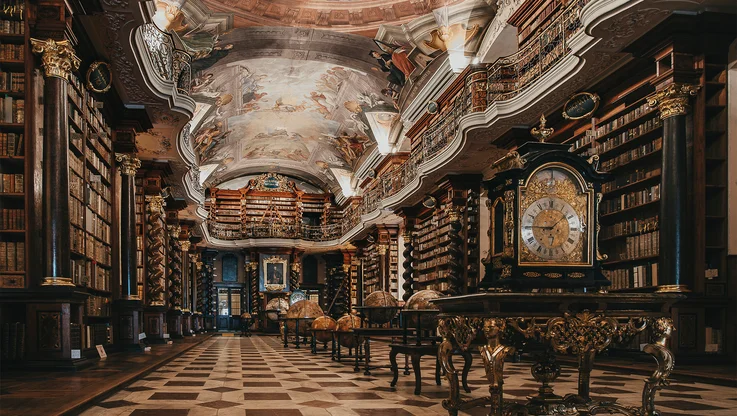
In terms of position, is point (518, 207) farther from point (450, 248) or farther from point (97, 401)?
point (450, 248)

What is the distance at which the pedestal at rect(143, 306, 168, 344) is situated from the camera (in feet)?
41.9

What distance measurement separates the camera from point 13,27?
645cm

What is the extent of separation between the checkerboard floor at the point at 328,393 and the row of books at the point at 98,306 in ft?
4.66

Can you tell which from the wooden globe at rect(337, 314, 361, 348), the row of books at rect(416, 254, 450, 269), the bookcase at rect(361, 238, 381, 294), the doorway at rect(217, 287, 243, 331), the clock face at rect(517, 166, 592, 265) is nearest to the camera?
the clock face at rect(517, 166, 592, 265)

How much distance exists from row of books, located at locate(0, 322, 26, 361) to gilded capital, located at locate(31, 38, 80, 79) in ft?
7.40

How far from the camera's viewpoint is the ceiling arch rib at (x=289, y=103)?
712 inches

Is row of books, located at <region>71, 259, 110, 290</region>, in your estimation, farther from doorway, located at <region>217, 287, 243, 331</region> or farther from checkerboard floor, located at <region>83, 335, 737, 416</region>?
doorway, located at <region>217, 287, 243, 331</region>

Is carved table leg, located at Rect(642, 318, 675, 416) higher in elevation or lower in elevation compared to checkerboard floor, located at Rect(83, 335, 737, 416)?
higher

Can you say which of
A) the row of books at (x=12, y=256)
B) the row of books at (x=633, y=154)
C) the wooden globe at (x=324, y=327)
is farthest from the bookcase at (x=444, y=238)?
the row of books at (x=12, y=256)

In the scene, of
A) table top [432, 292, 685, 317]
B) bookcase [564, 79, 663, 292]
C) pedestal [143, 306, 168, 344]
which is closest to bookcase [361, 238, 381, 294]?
pedestal [143, 306, 168, 344]

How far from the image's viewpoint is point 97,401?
15.9 feet

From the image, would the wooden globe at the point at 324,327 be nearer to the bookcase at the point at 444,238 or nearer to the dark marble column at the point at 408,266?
the bookcase at the point at 444,238

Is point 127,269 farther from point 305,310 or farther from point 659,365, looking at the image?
point 659,365

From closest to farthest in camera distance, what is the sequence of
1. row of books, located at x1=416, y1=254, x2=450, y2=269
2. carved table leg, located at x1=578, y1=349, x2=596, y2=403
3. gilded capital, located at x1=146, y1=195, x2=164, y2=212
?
carved table leg, located at x1=578, y1=349, x2=596, y2=403, gilded capital, located at x1=146, y1=195, x2=164, y2=212, row of books, located at x1=416, y1=254, x2=450, y2=269
